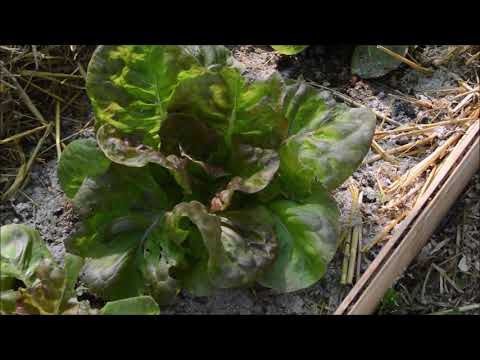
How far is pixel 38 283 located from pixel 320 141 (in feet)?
Answer: 2.91

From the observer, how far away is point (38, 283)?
2117mm

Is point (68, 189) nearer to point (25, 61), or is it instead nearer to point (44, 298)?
point (44, 298)

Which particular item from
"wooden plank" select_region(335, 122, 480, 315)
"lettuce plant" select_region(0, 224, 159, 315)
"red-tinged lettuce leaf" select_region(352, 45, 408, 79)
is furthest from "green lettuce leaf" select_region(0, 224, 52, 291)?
"red-tinged lettuce leaf" select_region(352, 45, 408, 79)

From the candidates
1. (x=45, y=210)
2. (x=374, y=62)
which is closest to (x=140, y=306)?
(x=45, y=210)

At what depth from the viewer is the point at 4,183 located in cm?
251

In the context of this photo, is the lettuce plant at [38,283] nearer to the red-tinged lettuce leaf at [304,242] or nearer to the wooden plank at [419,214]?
the red-tinged lettuce leaf at [304,242]

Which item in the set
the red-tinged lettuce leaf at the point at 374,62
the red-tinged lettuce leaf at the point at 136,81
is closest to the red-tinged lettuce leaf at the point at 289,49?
the red-tinged lettuce leaf at the point at 374,62

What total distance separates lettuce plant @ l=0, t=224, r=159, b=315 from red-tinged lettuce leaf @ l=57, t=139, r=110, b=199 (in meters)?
0.21

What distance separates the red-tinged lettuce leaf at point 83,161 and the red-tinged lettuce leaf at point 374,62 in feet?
3.17

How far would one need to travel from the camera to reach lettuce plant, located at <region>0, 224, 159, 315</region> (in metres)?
1.98

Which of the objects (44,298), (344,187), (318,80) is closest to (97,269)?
(44,298)

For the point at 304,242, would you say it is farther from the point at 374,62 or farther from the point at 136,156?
the point at 374,62

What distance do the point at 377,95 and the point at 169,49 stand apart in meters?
0.81
